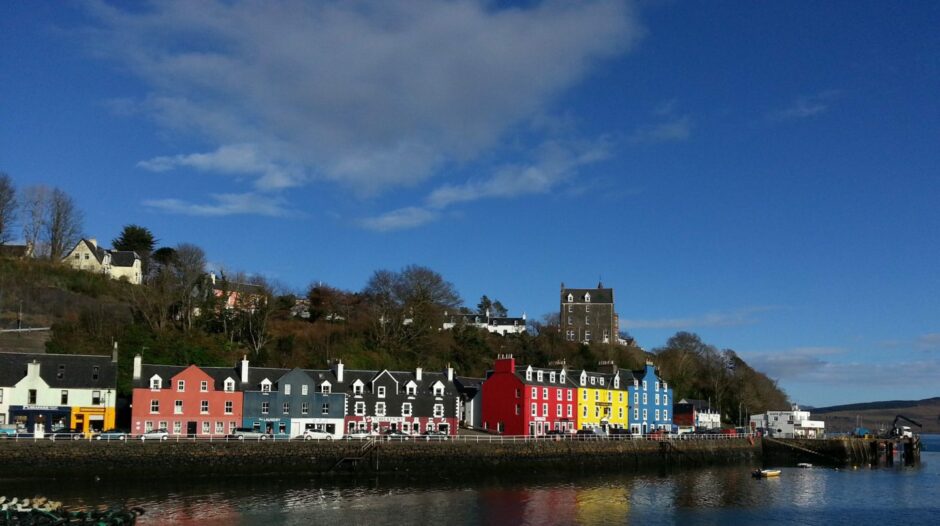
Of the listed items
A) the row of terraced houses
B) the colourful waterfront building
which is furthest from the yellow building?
the colourful waterfront building

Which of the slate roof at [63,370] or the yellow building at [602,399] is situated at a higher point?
the slate roof at [63,370]

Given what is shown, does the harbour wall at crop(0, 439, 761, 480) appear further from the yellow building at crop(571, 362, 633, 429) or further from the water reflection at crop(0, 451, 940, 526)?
the yellow building at crop(571, 362, 633, 429)

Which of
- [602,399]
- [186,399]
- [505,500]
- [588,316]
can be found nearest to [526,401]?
[602,399]

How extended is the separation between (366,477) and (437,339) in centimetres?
3609

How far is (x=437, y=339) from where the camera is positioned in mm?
91062

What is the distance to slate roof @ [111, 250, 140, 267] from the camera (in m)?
92.1

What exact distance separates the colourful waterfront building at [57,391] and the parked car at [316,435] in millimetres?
14645

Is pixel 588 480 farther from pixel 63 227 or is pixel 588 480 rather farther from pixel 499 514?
pixel 63 227

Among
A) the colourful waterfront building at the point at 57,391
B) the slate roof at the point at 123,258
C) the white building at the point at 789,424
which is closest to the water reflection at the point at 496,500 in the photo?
the colourful waterfront building at the point at 57,391

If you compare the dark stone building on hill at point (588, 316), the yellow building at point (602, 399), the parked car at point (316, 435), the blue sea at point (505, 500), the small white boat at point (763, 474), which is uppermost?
the dark stone building on hill at point (588, 316)

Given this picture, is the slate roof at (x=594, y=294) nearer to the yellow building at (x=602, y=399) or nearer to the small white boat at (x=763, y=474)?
the yellow building at (x=602, y=399)

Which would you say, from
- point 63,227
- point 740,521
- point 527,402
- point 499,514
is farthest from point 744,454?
point 63,227

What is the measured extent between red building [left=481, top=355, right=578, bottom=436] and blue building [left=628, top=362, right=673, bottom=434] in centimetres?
1018

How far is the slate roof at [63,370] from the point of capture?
5909 cm
